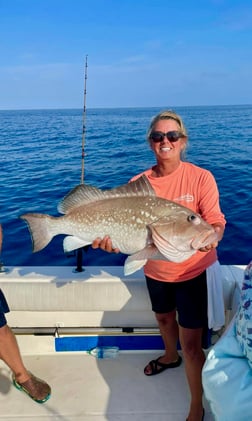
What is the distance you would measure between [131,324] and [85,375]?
0.64m

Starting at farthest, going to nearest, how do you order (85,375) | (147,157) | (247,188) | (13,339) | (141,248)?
(147,157), (247,188), (85,375), (13,339), (141,248)

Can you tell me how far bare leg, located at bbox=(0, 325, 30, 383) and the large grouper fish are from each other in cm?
77

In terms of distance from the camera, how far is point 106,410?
2.93 m

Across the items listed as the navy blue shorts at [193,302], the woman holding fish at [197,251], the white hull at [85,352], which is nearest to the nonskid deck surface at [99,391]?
the white hull at [85,352]

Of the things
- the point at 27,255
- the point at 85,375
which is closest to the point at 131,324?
the point at 85,375

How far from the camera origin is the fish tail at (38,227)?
2684mm

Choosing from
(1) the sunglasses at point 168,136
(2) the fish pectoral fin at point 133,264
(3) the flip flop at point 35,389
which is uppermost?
(1) the sunglasses at point 168,136

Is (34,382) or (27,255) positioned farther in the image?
(27,255)

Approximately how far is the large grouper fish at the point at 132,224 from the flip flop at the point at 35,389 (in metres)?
1.23

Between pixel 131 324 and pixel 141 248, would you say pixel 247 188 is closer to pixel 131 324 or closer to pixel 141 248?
pixel 131 324

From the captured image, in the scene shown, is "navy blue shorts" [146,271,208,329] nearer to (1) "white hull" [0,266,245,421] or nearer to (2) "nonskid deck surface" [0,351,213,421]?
(1) "white hull" [0,266,245,421]

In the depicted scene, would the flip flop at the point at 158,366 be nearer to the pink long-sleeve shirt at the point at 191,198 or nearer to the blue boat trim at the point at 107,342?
the blue boat trim at the point at 107,342

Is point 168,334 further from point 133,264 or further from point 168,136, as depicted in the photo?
point 168,136

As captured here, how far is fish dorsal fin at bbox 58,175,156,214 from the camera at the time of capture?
2.54 metres
